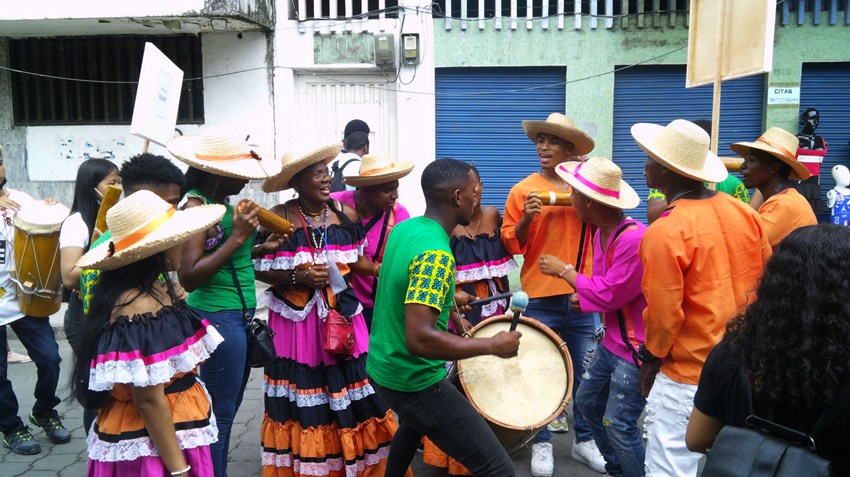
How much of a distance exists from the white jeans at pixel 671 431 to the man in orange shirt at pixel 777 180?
148 cm

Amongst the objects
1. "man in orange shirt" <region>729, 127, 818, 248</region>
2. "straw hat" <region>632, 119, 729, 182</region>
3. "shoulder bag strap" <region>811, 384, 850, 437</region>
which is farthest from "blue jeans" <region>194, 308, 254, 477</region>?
"man in orange shirt" <region>729, 127, 818, 248</region>

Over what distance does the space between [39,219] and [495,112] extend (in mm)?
6379

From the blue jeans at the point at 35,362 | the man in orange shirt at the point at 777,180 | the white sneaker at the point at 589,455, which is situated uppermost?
the man in orange shirt at the point at 777,180

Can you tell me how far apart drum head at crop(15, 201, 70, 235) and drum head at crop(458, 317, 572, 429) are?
297 centimetres

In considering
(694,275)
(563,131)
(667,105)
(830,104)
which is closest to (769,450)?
(694,275)

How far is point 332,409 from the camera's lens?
159 inches

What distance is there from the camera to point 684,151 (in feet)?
10.9

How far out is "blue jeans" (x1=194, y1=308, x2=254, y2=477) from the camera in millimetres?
3756

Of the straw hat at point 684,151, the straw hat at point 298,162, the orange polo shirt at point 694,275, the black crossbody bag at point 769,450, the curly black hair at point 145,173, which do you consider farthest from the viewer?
the straw hat at point 298,162

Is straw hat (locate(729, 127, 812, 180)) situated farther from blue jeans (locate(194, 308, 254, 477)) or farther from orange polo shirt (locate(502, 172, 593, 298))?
blue jeans (locate(194, 308, 254, 477))

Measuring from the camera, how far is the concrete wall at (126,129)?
32.1 feet

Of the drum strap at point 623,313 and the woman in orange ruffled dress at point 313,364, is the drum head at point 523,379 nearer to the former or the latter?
the drum strap at point 623,313

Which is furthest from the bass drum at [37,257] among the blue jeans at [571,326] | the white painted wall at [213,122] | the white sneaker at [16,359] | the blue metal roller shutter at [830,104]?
the blue metal roller shutter at [830,104]

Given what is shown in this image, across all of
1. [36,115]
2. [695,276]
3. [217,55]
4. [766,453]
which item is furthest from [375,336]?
[36,115]
